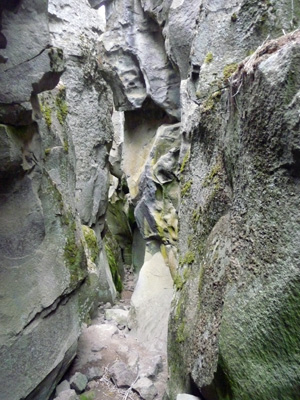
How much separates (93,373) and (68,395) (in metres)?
0.50

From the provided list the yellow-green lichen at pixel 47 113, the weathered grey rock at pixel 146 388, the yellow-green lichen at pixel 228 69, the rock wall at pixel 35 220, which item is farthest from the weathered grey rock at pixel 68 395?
the yellow-green lichen at pixel 228 69

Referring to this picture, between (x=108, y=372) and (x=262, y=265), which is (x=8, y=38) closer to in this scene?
(x=262, y=265)

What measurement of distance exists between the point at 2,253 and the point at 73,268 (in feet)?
2.86

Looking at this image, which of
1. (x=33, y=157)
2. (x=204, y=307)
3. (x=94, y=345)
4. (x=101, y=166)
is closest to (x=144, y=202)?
(x=101, y=166)

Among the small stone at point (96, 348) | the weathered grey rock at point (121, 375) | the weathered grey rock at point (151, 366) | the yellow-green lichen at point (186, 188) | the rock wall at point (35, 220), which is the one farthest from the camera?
the small stone at point (96, 348)

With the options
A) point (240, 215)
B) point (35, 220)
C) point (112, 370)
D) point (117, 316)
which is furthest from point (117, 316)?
point (240, 215)

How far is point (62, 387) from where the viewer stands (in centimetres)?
349

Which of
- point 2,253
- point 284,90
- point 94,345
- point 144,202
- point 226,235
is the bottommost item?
point 94,345

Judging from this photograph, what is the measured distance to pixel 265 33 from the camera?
3178 mm

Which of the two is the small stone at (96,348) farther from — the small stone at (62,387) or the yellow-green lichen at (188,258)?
the yellow-green lichen at (188,258)

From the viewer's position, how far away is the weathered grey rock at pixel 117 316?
636 centimetres

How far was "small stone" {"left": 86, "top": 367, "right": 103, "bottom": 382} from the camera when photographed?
3.77 metres

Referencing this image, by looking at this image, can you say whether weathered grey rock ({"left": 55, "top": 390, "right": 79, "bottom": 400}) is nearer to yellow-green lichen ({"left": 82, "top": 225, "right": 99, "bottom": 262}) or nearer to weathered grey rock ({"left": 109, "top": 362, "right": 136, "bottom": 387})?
weathered grey rock ({"left": 109, "top": 362, "right": 136, "bottom": 387})

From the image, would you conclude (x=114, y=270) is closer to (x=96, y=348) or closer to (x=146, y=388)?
(x=96, y=348)
